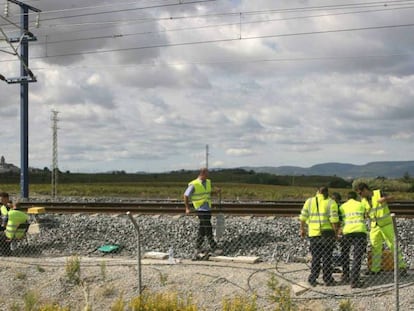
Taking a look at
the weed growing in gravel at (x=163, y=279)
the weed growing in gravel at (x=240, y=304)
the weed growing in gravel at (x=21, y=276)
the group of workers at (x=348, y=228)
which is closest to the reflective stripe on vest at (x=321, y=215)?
the group of workers at (x=348, y=228)

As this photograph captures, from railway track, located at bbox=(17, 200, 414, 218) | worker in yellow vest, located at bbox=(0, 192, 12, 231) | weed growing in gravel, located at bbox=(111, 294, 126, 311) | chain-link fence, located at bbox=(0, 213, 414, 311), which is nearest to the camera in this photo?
weed growing in gravel, located at bbox=(111, 294, 126, 311)

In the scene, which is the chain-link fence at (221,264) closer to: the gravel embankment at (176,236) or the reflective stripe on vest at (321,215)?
→ the gravel embankment at (176,236)

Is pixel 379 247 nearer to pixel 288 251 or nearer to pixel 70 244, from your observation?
pixel 288 251

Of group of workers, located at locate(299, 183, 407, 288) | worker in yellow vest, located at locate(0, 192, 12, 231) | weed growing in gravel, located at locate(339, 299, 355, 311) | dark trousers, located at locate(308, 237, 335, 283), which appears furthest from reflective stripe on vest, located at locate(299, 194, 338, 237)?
worker in yellow vest, located at locate(0, 192, 12, 231)

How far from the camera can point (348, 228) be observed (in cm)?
1017

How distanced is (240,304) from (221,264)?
2492mm

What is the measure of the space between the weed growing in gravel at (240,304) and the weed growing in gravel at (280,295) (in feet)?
1.07

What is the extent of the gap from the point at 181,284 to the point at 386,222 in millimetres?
3851

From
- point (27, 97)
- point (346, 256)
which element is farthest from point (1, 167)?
point (346, 256)

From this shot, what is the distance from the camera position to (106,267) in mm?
11203

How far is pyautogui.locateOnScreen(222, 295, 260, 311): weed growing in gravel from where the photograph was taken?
879 centimetres

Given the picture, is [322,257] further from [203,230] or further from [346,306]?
[203,230]

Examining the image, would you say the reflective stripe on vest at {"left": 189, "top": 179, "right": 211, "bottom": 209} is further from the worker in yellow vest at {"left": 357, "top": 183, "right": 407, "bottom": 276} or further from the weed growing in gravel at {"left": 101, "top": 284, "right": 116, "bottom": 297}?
the worker in yellow vest at {"left": 357, "top": 183, "right": 407, "bottom": 276}

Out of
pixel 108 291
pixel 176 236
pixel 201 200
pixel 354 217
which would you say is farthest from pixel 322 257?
pixel 176 236
